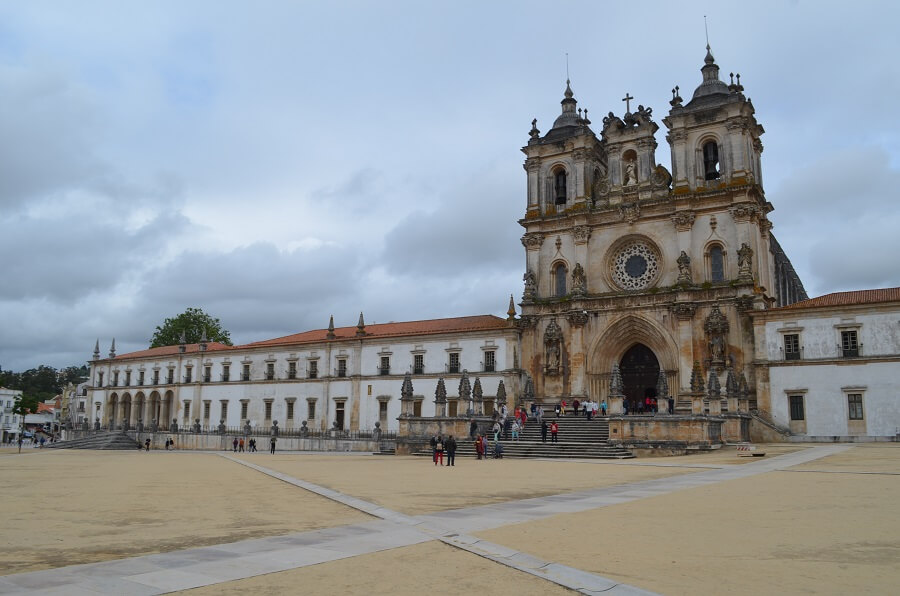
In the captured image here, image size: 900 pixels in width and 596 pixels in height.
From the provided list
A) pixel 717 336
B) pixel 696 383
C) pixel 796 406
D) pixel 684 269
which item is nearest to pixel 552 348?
pixel 684 269

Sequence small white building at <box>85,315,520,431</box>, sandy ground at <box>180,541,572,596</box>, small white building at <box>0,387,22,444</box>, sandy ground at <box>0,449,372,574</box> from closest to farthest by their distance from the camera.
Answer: sandy ground at <box>180,541,572,596</box>
sandy ground at <box>0,449,372,574</box>
small white building at <box>85,315,520,431</box>
small white building at <box>0,387,22,444</box>

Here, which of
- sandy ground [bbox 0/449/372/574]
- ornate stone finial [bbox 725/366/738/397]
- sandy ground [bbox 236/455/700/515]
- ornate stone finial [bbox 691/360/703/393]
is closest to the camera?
sandy ground [bbox 0/449/372/574]

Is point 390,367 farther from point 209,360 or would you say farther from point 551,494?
point 551,494

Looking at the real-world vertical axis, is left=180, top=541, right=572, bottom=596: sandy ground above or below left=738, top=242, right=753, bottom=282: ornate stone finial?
below

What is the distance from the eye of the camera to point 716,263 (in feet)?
136

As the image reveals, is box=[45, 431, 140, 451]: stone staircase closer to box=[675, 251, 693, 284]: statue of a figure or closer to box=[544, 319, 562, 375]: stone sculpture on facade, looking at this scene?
box=[544, 319, 562, 375]: stone sculpture on facade

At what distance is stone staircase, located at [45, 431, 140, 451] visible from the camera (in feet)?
190

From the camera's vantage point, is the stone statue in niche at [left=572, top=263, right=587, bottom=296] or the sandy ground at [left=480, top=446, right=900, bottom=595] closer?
the sandy ground at [left=480, top=446, right=900, bottom=595]

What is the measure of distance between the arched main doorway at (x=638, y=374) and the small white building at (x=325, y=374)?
7.30 m

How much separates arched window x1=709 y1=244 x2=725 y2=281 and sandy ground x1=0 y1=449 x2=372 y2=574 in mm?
29947

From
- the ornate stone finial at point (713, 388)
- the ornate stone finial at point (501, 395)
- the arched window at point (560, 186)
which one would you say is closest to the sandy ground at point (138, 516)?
the ornate stone finial at point (501, 395)

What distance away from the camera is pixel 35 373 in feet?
522

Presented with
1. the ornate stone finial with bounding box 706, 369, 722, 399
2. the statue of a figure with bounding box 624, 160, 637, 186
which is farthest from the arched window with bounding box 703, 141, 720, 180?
the ornate stone finial with bounding box 706, 369, 722, 399

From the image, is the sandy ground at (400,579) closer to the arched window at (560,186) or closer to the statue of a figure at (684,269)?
the statue of a figure at (684,269)
